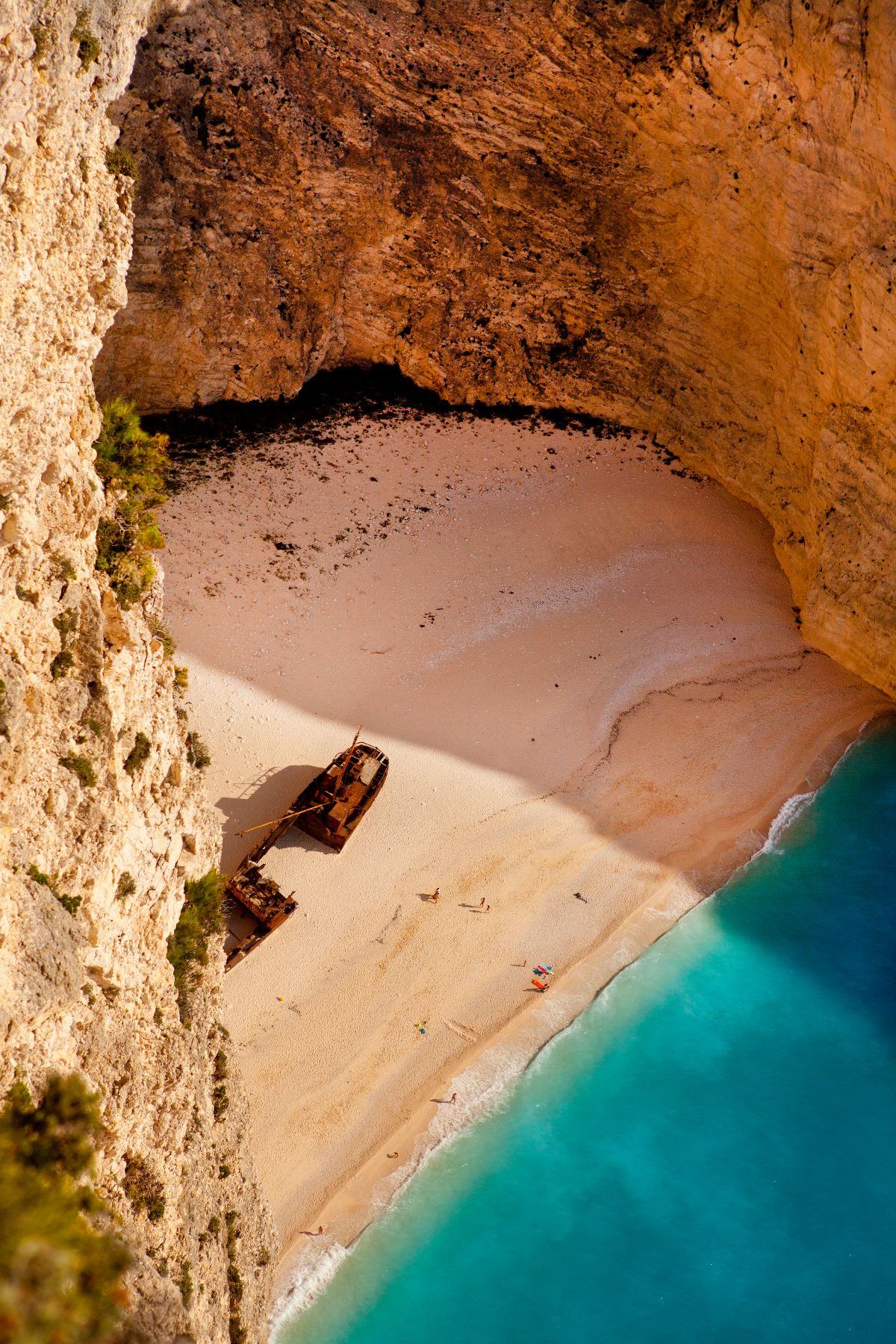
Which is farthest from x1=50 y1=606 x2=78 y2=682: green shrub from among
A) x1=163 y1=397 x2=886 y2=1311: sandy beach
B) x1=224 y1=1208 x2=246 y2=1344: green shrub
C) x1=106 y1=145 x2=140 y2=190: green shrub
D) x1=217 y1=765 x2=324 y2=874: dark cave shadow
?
x1=217 y1=765 x2=324 y2=874: dark cave shadow

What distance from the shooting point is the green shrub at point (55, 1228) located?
5066 mm

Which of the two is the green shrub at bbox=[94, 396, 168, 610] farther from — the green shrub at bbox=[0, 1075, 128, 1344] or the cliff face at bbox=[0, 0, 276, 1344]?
the green shrub at bbox=[0, 1075, 128, 1344]

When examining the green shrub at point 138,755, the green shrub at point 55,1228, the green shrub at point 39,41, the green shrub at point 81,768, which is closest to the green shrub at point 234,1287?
the green shrub at point 55,1228

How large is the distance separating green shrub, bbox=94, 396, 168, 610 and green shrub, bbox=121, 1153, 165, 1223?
19.2 ft

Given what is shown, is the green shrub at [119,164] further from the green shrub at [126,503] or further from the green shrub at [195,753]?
the green shrub at [195,753]

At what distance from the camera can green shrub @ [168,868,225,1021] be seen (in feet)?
42.3

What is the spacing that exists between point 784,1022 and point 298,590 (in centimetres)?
1406

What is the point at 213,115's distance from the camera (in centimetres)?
2466

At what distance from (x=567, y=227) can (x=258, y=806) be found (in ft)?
55.4

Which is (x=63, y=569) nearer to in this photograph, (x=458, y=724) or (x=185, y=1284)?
(x=185, y=1284)

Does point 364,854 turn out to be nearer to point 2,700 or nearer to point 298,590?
point 298,590

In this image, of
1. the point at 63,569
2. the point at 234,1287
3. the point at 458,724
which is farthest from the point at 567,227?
the point at 234,1287

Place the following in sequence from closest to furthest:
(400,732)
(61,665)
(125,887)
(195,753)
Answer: (61,665)
(125,887)
(195,753)
(400,732)

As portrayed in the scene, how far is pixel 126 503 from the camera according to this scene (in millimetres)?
11914
